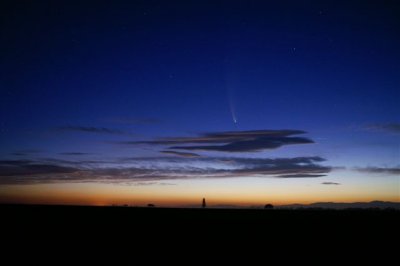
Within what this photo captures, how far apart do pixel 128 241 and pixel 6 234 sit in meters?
8.45

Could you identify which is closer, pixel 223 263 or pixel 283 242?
pixel 223 263

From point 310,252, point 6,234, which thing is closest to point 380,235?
point 310,252

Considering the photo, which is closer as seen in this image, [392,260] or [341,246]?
[392,260]

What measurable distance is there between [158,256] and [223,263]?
3344 mm

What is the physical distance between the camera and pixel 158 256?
60.4ft

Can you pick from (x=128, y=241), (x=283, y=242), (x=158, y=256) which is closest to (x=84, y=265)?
(x=158, y=256)

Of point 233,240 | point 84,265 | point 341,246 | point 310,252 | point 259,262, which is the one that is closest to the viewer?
point 84,265

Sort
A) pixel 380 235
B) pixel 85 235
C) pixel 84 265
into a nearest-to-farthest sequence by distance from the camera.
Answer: pixel 84 265, pixel 85 235, pixel 380 235

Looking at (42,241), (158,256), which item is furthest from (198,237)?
(42,241)

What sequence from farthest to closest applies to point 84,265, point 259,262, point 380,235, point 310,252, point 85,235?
1. point 380,235
2. point 85,235
3. point 310,252
4. point 259,262
5. point 84,265

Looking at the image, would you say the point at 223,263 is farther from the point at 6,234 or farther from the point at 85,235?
the point at 6,234

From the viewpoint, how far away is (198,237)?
25.5 meters

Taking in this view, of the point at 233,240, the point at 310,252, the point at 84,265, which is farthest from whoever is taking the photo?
the point at 233,240

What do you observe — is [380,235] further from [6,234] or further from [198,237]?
[6,234]
